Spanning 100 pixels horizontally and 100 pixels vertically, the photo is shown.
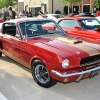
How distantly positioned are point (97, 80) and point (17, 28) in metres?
2.43

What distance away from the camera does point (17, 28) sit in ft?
16.3

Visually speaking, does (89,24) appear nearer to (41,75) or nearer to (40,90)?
(41,75)

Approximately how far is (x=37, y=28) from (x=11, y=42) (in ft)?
2.72

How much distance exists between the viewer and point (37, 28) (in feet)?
16.8

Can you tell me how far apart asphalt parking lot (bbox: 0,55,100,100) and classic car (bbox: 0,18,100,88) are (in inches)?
8.5

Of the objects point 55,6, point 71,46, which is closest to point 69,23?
point 71,46

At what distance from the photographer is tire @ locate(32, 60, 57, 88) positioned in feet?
13.3

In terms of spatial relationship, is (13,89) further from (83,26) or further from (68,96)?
(83,26)

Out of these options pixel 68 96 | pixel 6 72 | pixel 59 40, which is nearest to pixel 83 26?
pixel 59 40

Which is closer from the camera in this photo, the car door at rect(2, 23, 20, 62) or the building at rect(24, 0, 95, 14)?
the car door at rect(2, 23, 20, 62)

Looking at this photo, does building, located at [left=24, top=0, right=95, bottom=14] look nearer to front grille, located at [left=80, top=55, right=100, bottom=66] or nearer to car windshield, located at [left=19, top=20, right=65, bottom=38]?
car windshield, located at [left=19, top=20, right=65, bottom=38]

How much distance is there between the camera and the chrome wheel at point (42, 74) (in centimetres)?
415

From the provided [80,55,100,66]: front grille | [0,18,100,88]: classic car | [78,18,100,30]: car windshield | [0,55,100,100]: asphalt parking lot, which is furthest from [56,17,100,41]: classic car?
[80,55,100,66]: front grille

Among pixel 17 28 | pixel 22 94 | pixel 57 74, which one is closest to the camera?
pixel 57 74
